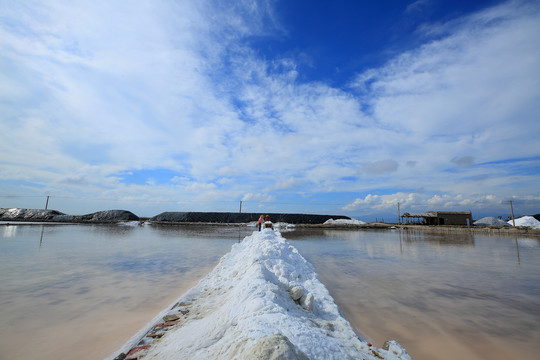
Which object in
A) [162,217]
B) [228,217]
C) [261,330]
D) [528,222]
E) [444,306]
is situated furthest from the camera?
[228,217]

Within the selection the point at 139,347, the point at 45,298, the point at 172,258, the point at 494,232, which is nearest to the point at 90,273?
the point at 45,298

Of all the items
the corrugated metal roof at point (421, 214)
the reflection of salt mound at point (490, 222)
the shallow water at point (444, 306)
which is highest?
the corrugated metal roof at point (421, 214)

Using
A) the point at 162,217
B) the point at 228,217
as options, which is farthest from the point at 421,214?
the point at 162,217

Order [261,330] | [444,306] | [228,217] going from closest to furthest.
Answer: [261,330]
[444,306]
[228,217]

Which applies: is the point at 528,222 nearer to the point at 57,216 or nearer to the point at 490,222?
the point at 490,222

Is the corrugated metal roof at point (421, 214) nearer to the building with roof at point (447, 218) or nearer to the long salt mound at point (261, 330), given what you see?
the building with roof at point (447, 218)

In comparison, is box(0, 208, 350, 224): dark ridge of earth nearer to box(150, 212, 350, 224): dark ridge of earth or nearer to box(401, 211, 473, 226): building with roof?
box(150, 212, 350, 224): dark ridge of earth

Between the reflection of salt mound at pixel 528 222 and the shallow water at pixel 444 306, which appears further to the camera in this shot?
the reflection of salt mound at pixel 528 222

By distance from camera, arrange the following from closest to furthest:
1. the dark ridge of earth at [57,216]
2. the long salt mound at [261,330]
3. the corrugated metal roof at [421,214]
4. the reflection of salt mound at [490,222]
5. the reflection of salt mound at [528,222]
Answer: the long salt mound at [261,330]
the reflection of salt mound at [528,222]
the dark ridge of earth at [57,216]
the reflection of salt mound at [490,222]
the corrugated metal roof at [421,214]

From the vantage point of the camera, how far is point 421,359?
273cm

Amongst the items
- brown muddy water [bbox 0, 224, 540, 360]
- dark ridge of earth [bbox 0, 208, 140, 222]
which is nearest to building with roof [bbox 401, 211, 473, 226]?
brown muddy water [bbox 0, 224, 540, 360]

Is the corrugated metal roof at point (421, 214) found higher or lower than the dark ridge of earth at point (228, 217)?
higher

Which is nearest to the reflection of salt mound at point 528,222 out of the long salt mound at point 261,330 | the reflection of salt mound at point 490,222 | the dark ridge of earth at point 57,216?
the reflection of salt mound at point 490,222

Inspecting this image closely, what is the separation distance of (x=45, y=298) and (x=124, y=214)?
41.5 metres
